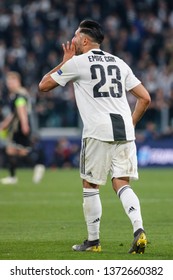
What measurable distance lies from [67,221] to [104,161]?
407cm

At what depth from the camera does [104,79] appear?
402 inches

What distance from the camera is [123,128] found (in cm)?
1026

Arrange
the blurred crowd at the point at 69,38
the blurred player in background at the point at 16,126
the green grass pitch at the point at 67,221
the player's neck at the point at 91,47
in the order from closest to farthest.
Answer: the green grass pitch at the point at 67,221 → the player's neck at the point at 91,47 → the blurred player in background at the point at 16,126 → the blurred crowd at the point at 69,38

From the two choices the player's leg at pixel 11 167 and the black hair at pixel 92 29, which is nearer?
the black hair at pixel 92 29

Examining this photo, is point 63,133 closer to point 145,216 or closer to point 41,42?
point 41,42

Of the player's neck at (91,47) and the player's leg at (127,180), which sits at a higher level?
the player's neck at (91,47)

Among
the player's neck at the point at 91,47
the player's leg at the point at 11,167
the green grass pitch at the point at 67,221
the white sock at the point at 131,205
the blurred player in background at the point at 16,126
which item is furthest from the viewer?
the player's leg at the point at 11,167

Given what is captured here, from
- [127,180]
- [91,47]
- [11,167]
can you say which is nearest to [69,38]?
[11,167]

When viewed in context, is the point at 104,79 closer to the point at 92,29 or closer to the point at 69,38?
the point at 92,29

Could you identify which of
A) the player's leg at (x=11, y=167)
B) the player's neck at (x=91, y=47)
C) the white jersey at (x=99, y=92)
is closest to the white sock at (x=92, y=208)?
the white jersey at (x=99, y=92)

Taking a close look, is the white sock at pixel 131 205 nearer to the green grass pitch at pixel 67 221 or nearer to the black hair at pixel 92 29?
the green grass pitch at pixel 67 221

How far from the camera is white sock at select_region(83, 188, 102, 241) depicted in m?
10.3

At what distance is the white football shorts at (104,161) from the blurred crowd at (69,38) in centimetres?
1772

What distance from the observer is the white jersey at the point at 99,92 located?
10.2 metres
